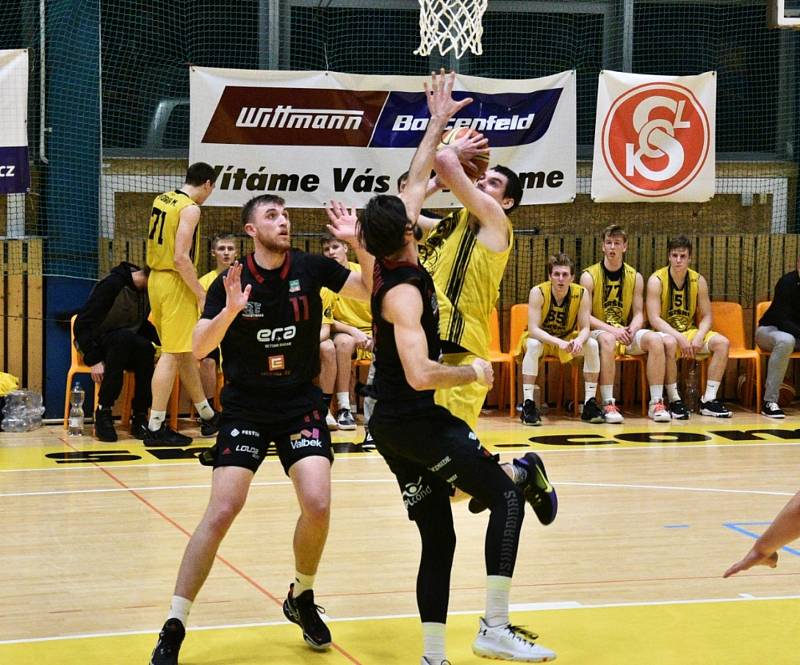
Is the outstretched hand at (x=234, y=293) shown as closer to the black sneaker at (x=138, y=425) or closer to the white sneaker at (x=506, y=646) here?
the white sneaker at (x=506, y=646)

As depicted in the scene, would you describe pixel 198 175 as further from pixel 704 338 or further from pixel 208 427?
pixel 704 338

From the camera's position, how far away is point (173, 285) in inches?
396

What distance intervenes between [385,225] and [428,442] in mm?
826

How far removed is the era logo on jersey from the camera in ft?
16.1

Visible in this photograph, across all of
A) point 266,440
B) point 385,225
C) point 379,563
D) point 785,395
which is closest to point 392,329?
point 385,225

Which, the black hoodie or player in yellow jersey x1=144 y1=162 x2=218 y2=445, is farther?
the black hoodie

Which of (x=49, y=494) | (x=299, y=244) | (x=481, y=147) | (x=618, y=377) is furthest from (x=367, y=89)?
(x=481, y=147)

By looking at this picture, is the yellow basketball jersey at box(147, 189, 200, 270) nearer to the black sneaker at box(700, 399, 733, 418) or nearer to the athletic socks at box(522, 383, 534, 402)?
the athletic socks at box(522, 383, 534, 402)

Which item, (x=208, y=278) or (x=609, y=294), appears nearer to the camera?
(x=208, y=278)

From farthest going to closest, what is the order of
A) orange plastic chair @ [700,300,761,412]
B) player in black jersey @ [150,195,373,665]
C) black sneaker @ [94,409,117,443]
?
1. orange plastic chair @ [700,300,761,412]
2. black sneaker @ [94,409,117,443]
3. player in black jersey @ [150,195,373,665]

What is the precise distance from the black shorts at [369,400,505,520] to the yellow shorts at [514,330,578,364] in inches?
267

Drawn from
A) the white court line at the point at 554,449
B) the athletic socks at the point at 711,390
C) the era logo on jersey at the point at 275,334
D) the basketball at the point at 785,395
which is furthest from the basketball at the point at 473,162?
the basketball at the point at 785,395

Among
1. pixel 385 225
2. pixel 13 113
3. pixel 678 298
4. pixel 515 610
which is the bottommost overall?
pixel 515 610

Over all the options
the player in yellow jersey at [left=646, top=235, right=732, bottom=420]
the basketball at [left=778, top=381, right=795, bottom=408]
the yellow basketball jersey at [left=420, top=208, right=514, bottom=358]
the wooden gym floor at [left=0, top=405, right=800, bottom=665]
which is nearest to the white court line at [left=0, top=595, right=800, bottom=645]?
the wooden gym floor at [left=0, top=405, right=800, bottom=665]
